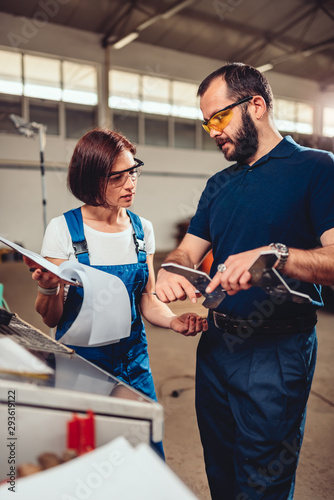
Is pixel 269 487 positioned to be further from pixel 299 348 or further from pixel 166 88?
pixel 166 88

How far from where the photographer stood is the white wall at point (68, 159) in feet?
29.1

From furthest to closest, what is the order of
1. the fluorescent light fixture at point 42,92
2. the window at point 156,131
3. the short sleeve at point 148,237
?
1. the window at point 156,131
2. the fluorescent light fixture at point 42,92
3. the short sleeve at point 148,237

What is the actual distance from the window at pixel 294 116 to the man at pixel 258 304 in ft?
36.7

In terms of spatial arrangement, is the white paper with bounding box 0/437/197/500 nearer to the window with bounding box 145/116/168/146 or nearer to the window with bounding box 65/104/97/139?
the window with bounding box 65/104/97/139

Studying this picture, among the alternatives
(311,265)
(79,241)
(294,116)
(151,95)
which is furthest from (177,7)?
(311,265)

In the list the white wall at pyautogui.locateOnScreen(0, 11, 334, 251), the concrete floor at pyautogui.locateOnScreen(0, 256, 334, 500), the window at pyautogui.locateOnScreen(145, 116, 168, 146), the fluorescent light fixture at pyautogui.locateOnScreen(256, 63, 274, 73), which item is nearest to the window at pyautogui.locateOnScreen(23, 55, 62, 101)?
the white wall at pyautogui.locateOnScreen(0, 11, 334, 251)

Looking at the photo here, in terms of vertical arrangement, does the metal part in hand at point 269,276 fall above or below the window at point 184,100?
below

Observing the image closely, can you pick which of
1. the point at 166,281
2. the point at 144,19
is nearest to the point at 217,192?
the point at 166,281

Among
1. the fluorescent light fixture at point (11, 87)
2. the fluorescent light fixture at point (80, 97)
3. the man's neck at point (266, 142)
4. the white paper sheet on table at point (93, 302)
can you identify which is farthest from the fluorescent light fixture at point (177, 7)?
the white paper sheet on table at point (93, 302)

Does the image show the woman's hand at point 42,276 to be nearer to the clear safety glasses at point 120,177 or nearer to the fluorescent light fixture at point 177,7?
the clear safety glasses at point 120,177

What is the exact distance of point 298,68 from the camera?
11.7 m

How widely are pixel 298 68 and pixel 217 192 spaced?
12031 mm

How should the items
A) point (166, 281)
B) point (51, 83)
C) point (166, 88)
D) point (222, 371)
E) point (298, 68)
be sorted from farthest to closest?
point (298, 68) → point (166, 88) → point (51, 83) → point (222, 371) → point (166, 281)

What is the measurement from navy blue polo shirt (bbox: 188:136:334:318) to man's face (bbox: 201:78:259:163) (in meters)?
0.07
